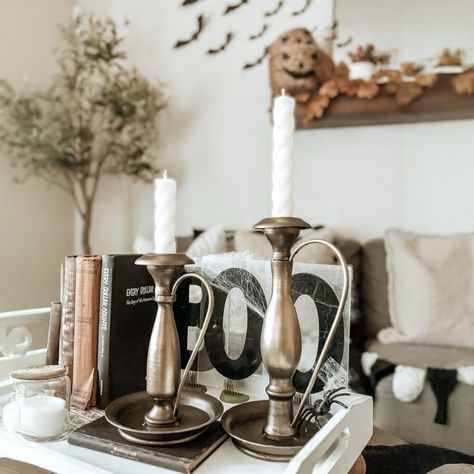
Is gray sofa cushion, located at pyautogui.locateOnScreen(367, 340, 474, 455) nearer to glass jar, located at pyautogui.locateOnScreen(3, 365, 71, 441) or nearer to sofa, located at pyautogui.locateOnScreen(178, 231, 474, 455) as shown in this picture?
sofa, located at pyautogui.locateOnScreen(178, 231, 474, 455)

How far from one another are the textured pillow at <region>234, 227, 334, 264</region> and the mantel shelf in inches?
19.4

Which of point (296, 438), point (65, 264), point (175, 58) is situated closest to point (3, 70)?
point (175, 58)

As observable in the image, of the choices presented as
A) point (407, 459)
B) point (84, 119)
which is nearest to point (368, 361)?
point (407, 459)

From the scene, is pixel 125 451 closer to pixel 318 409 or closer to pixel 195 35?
pixel 318 409

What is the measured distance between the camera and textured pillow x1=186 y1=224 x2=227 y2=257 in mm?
2168

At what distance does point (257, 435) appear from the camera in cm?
69

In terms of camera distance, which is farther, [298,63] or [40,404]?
[298,63]

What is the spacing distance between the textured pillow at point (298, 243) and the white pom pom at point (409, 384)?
52 centimetres

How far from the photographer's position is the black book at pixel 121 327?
0.84 m

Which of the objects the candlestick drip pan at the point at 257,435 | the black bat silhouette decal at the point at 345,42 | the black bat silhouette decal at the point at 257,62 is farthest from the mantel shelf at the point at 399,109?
the candlestick drip pan at the point at 257,435

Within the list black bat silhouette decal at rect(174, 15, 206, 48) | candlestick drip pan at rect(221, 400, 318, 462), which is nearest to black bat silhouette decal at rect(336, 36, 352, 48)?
black bat silhouette decal at rect(174, 15, 206, 48)

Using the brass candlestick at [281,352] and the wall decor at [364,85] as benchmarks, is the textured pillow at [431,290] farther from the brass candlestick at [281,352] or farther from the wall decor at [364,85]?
the brass candlestick at [281,352]

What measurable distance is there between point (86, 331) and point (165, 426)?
0.81 ft

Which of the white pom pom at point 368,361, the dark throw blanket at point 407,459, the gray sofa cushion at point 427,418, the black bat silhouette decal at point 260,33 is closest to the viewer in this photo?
the dark throw blanket at point 407,459
